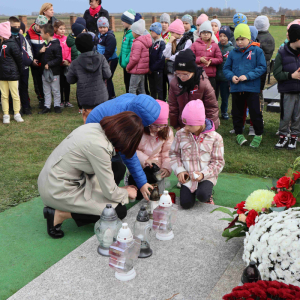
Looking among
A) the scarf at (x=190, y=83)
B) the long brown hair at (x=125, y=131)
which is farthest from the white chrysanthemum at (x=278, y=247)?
the scarf at (x=190, y=83)

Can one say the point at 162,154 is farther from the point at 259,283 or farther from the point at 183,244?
the point at 259,283

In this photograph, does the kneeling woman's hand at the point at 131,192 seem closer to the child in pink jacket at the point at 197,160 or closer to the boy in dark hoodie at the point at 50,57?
the child in pink jacket at the point at 197,160

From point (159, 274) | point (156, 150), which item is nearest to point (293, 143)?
point (156, 150)

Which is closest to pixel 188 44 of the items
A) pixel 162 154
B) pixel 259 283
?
pixel 162 154

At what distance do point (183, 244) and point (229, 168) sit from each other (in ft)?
7.46

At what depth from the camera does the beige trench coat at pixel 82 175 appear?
9.30 ft

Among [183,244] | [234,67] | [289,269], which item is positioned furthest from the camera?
[234,67]

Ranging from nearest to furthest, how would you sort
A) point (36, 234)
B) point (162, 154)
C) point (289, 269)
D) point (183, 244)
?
point (289, 269) < point (183, 244) < point (36, 234) < point (162, 154)

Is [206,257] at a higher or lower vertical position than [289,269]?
lower

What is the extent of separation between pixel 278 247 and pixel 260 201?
525 mm

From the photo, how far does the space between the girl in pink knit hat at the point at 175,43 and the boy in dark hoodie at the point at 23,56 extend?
270 centimetres

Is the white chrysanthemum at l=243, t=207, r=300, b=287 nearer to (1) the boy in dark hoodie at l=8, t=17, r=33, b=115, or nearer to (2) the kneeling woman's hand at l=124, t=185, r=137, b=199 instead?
(2) the kneeling woman's hand at l=124, t=185, r=137, b=199

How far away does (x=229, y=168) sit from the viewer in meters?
4.98

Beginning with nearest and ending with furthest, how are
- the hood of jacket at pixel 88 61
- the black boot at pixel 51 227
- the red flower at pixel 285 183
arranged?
the red flower at pixel 285 183 < the black boot at pixel 51 227 < the hood of jacket at pixel 88 61
